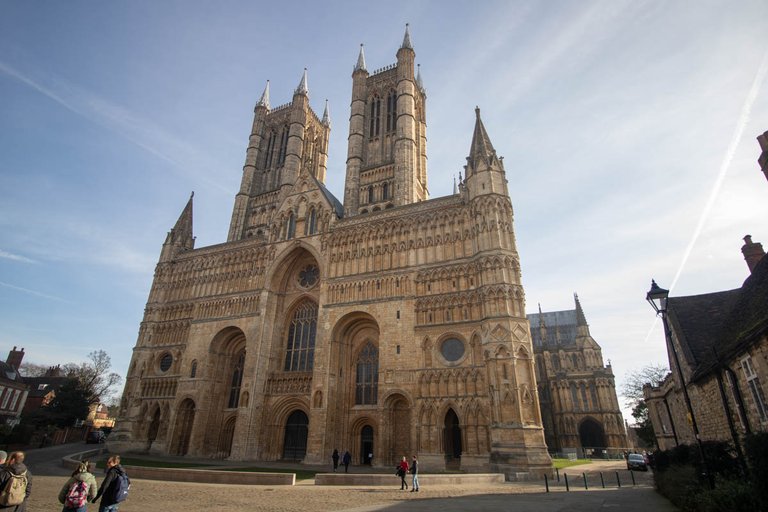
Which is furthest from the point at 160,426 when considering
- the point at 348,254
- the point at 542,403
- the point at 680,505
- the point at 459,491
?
the point at 542,403

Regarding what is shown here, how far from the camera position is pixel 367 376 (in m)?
30.4

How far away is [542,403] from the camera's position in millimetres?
53688

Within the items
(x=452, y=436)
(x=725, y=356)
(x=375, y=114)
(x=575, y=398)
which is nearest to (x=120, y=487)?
(x=725, y=356)

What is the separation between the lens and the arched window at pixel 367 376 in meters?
29.5

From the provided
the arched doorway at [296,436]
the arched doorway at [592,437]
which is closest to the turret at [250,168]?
the arched doorway at [296,436]

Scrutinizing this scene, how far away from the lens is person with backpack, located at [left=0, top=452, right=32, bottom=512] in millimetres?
6480

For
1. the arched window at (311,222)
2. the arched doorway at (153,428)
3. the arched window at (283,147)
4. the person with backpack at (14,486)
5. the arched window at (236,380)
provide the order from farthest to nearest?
the arched window at (283,147) < the arched window at (311,222) < the arched window at (236,380) < the arched doorway at (153,428) < the person with backpack at (14,486)

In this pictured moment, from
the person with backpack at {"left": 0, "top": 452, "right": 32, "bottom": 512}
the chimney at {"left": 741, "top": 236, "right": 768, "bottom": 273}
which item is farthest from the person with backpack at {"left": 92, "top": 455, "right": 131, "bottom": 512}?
the chimney at {"left": 741, "top": 236, "right": 768, "bottom": 273}

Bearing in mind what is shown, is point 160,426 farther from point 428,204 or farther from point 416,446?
point 428,204

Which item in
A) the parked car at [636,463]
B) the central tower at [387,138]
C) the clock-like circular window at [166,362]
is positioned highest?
the central tower at [387,138]

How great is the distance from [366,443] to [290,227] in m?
19.5

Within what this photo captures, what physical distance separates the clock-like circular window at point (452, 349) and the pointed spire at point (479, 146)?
13.2 metres

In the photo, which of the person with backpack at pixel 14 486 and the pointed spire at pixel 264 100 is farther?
the pointed spire at pixel 264 100

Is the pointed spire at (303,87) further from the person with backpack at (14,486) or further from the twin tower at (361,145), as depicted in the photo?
the person with backpack at (14,486)
